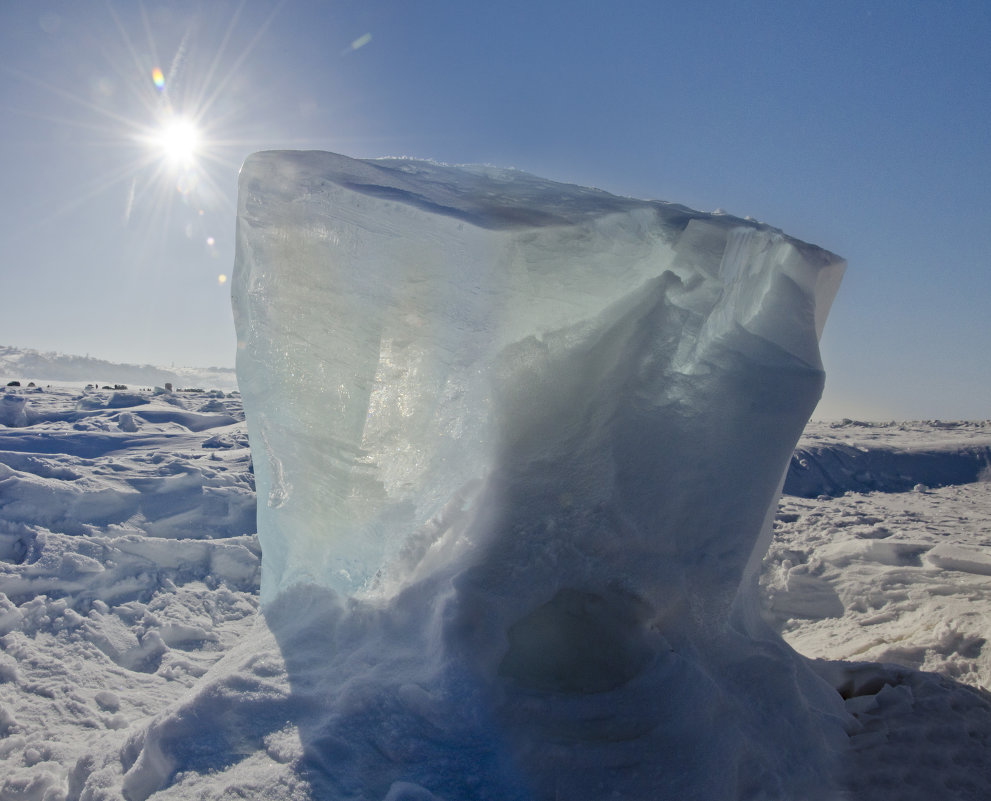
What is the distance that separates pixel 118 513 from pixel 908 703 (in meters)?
5.40

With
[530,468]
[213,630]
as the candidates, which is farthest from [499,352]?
[213,630]

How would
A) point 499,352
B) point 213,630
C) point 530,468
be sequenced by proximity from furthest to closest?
point 213,630
point 499,352
point 530,468

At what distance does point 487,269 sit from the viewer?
2014 mm

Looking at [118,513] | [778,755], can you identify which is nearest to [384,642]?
[778,755]

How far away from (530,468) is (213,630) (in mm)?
2631

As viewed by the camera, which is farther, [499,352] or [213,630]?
[213,630]

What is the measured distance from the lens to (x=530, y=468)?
6.64 feet

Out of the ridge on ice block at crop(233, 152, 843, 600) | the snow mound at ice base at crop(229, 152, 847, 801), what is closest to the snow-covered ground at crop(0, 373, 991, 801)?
the snow mound at ice base at crop(229, 152, 847, 801)

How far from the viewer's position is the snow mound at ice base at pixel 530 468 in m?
1.69

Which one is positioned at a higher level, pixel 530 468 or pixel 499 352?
pixel 499 352

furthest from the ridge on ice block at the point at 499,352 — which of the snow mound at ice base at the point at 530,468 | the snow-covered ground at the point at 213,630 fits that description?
the snow-covered ground at the point at 213,630

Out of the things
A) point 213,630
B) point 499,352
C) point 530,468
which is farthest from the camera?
point 213,630

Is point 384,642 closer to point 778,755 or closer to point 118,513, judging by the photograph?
point 778,755

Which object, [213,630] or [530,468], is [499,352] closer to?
[530,468]
